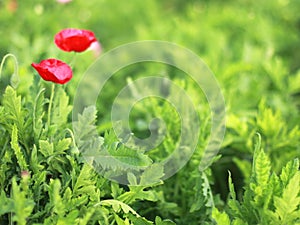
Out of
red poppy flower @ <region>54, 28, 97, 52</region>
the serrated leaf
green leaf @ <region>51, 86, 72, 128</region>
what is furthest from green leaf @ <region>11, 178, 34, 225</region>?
the serrated leaf

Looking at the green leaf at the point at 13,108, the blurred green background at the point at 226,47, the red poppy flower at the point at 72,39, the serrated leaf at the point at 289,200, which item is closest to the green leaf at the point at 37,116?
the green leaf at the point at 13,108

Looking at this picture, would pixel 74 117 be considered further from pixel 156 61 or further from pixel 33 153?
pixel 156 61

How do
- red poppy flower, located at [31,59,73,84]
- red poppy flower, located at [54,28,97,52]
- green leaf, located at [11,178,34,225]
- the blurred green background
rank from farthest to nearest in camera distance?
the blurred green background < red poppy flower, located at [54,28,97,52] < red poppy flower, located at [31,59,73,84] < green leaf, located at [11,178,34,225]

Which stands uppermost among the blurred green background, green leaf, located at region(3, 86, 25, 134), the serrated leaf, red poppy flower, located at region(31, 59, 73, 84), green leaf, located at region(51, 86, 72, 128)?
the blurred green background

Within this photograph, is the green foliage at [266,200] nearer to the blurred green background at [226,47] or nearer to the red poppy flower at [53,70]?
the blurred green background at [226,47]

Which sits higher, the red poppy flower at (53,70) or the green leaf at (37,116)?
the red poppy flower at (53,70)

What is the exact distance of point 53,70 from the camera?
1633 mm

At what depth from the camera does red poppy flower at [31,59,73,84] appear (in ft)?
5.34

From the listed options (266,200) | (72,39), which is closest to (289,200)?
(266,200)

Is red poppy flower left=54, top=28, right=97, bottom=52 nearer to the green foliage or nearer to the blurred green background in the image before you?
the blurred green background

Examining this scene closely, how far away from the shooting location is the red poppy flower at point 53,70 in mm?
1628

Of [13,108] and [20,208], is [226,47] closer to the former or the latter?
[13,108]

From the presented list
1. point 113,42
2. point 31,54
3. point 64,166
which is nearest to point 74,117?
point 64,166

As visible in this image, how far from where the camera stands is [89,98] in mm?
2516
